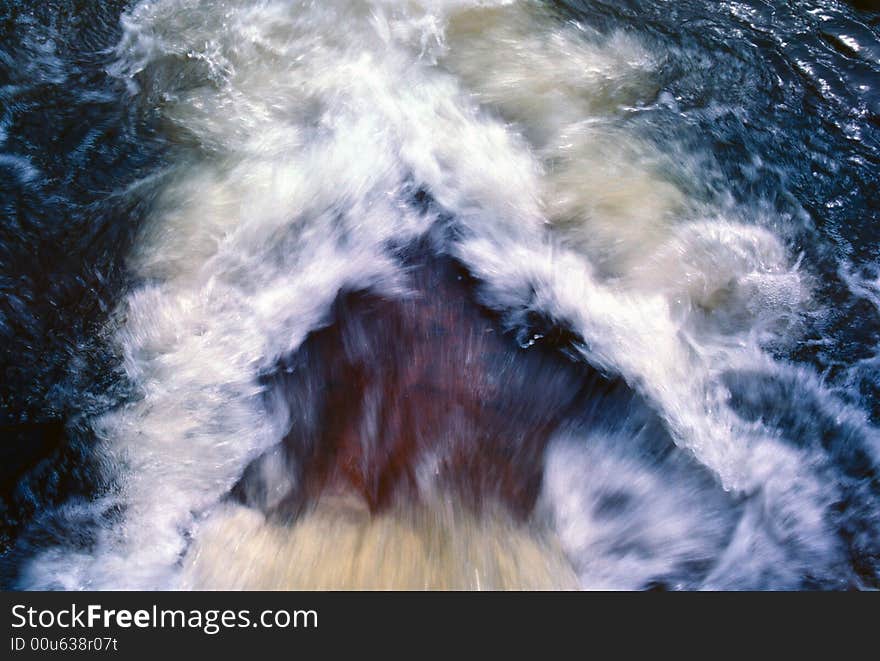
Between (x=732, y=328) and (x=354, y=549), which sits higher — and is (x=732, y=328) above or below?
above

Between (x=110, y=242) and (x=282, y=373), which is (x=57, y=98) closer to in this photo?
(x=110, y=242)

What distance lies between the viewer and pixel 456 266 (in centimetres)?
353

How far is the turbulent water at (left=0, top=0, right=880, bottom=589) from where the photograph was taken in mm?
2875

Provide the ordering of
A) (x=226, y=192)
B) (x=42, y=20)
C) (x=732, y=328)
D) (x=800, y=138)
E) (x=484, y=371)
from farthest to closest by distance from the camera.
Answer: (x=42, y=20), (x=800, y=138), (x=226, y=192), (x=732, y=328), (x=484, y=371)

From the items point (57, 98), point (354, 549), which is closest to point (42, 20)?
point (57, 98)

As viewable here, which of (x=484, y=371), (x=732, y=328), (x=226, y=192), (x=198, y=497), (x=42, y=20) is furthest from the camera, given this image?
(x=42, y=20)

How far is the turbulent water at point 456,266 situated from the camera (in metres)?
2.88

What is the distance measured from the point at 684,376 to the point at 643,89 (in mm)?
1846

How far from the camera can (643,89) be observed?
4262 mm

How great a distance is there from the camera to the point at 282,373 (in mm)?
3238

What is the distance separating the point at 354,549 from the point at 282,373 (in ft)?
2.90
